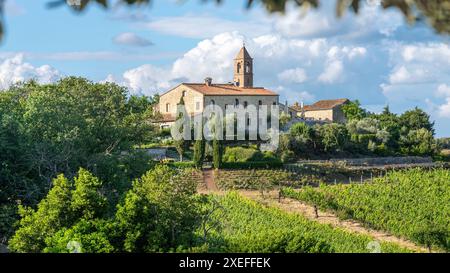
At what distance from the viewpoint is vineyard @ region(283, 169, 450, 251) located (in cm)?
2150

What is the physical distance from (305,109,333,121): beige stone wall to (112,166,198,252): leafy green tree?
156 ft

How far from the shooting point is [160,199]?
14094 mm

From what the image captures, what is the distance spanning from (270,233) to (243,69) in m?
44.8

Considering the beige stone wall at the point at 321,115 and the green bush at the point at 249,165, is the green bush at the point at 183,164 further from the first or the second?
the beige stone wall at the point at 321,115

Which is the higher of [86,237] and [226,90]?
[226,90]

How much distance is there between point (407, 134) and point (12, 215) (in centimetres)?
3474

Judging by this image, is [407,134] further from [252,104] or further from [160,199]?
[160,199]

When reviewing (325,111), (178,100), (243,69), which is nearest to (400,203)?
(178,100)

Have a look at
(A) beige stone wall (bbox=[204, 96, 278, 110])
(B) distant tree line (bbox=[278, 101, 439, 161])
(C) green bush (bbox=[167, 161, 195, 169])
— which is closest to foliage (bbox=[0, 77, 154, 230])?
(C) green bush (bbox=[167, 161, 195, 169])

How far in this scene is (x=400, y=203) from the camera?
26.9 metres

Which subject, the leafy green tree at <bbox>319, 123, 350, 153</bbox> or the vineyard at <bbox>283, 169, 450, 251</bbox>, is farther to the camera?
the leafy green tree at <bbox>319, 123, 350, 153</bbox>

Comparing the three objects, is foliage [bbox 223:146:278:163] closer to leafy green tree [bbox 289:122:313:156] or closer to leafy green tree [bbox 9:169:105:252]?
leafy green tree [bbox 289:122:313:156]

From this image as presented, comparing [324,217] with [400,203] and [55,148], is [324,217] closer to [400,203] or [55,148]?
[400,203]
